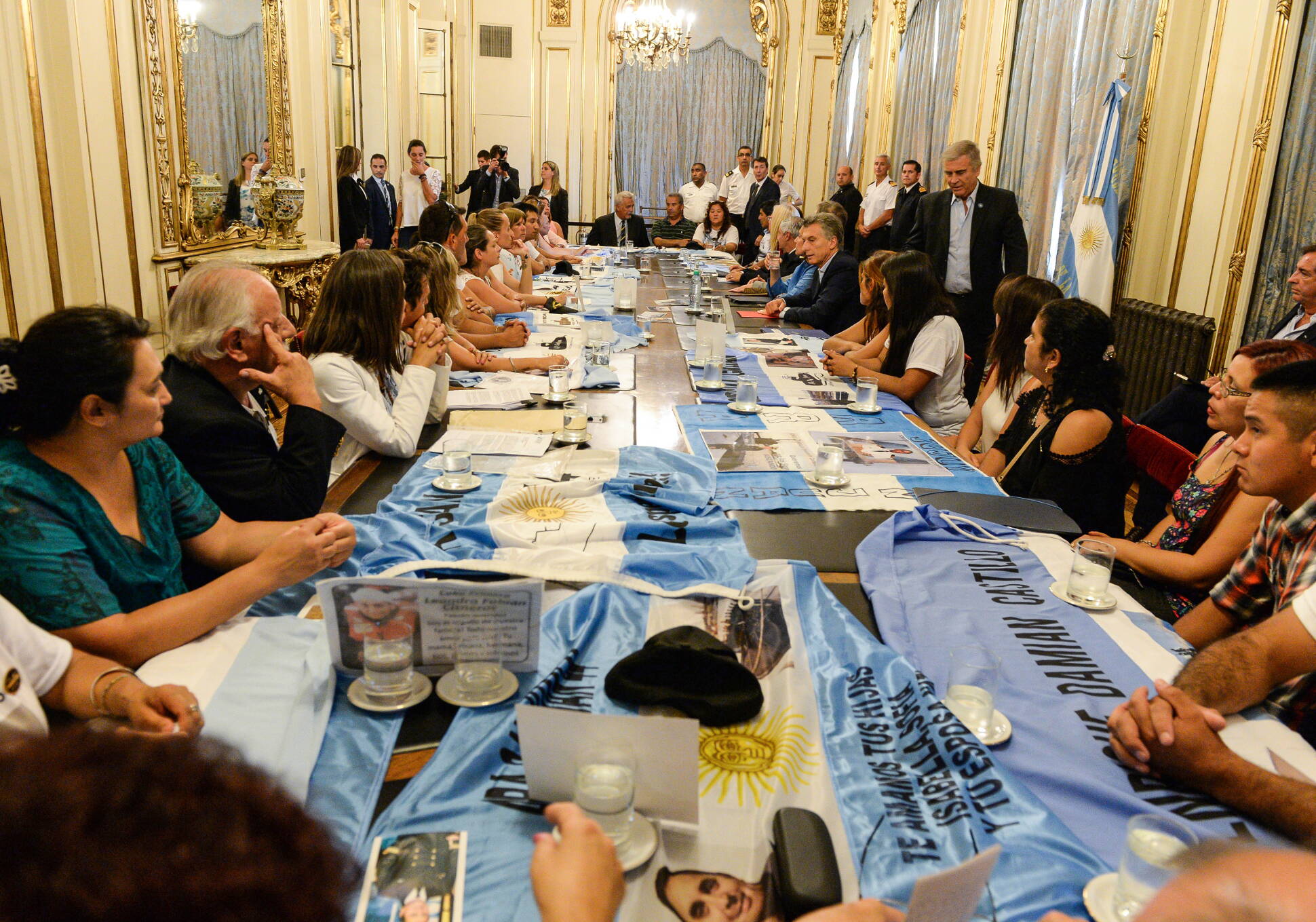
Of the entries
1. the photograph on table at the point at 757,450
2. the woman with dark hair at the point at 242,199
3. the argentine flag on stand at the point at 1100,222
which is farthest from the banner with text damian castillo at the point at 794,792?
the woman with dark hair at the point at 242,199

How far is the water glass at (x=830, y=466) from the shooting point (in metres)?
2.13

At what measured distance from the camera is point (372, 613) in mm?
1188

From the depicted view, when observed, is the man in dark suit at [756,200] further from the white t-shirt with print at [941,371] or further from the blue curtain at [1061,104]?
the white t-shirt with print at [941,371]

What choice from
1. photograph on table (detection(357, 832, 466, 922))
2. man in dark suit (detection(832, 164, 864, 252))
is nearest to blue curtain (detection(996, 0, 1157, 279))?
man in dark suit (detection(832, 164, 864, 252))

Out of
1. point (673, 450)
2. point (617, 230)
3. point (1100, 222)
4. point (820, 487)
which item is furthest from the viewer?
point (617, 230)

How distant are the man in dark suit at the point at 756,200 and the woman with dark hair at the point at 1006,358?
6.85 metres

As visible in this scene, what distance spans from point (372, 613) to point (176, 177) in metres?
4.42

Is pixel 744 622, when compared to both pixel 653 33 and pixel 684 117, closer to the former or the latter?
pixel 653 33

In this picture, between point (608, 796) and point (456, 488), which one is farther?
point (456, 488)

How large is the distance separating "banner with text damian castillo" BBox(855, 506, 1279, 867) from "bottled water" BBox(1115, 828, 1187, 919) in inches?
3.7

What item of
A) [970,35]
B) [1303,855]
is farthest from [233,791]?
[970,35]

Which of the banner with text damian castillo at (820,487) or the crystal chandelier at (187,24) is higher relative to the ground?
the crystal chandelier at (187,24)

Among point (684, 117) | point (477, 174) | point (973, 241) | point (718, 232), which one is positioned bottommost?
point (718, 232)

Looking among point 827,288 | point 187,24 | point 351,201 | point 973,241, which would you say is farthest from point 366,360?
point 351,201
